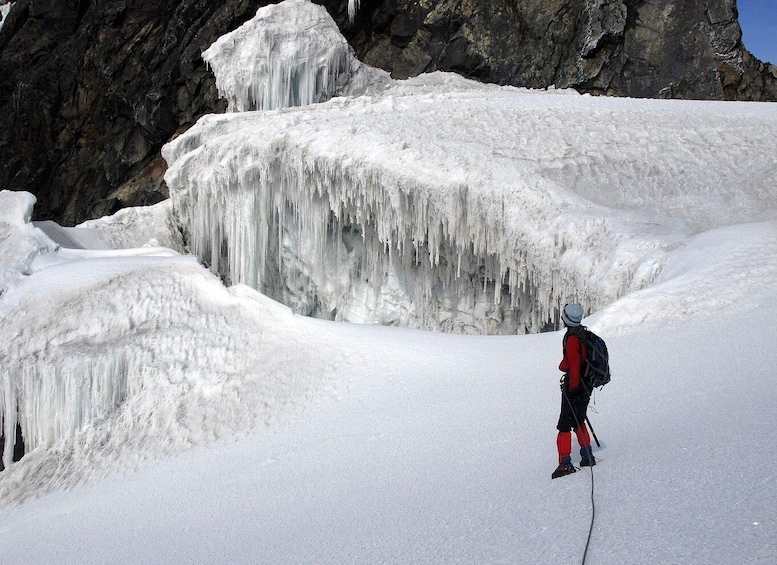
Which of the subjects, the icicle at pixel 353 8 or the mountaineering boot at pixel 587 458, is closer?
the mountaineering boot at pixel 587 458

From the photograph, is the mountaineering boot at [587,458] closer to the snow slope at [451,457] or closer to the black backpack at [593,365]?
the snow slope at [451,457]

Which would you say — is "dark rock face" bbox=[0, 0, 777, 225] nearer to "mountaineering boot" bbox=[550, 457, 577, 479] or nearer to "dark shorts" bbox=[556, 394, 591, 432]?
"dark shorts" bbox=[556, 394, 591, 432]

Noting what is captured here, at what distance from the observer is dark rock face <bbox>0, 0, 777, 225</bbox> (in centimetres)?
2344

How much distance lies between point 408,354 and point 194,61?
23420 mm

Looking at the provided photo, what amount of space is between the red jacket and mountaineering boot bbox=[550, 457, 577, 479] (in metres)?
0.42

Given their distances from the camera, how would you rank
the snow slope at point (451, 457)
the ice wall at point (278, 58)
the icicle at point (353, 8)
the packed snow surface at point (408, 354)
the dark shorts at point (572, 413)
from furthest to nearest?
the icicle at point (353, 8) < the ice wall at point (278, 58) < the dark shorts at point (572, 413) < the packed snow surface at point (408, 354) < the snow slope at point (451, 457)

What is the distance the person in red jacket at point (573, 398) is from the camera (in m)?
3.72

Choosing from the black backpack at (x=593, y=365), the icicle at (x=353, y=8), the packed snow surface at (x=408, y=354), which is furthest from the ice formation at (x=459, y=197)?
the icicle at (x=353, y=8)

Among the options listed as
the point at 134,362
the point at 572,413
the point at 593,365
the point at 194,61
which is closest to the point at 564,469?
the point at 572,413

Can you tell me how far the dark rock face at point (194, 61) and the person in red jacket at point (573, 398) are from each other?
2228 centimetres

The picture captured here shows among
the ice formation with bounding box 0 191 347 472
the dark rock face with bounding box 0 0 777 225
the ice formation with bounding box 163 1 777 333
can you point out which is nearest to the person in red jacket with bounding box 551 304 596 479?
the ice formation with bounding box 0 191 347 472

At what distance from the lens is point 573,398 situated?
3.83 m

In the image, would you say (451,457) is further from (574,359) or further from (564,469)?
(574,359)

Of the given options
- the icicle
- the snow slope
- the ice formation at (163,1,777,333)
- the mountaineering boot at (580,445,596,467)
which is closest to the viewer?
the snow slope
